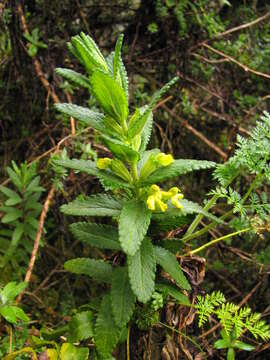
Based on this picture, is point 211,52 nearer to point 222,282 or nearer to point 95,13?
point 95,13

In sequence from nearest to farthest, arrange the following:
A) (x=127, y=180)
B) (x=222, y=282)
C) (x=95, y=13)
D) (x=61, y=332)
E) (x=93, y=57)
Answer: (x=93, y=57), (x=127, y=180), (x=61, y=332), (x=222, y=282), (x=95, y=13)

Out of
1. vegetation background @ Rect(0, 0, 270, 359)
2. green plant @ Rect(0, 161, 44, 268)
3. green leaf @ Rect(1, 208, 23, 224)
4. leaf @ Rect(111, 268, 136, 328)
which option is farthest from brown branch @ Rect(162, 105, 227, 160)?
leaf @ Rect(111, 268, 136, 328)

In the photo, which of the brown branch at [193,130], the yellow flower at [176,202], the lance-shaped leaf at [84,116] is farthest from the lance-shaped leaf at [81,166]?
the brown branch at [193,130]

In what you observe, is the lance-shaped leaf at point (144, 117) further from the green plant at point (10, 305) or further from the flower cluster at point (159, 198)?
the green plant at point (10, 305)

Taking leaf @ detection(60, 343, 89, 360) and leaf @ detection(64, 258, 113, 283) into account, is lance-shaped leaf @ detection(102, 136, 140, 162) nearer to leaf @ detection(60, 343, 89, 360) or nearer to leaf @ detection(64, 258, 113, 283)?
leaf @ detection(64, 258, 113, 283)

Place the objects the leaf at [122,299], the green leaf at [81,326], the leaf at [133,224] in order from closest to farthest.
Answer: the leaf at [133,224] → the leaf at [122,299] → the green leaf at [81,326]

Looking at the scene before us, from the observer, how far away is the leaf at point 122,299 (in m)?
1.09

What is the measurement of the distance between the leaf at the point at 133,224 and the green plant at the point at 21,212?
A: 2.67ft

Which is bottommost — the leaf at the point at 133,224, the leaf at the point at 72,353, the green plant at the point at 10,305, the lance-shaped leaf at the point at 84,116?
the leaf at the point at 72,353

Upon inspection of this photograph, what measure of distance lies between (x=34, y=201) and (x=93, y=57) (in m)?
1.02

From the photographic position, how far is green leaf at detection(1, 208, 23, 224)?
1.84 m

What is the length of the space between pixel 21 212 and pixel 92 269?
0.79m

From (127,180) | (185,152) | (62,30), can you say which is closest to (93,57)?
(127,180)

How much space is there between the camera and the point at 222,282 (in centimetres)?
209
